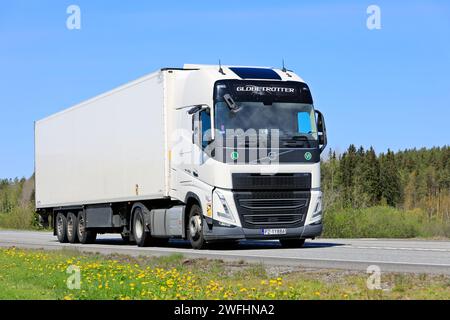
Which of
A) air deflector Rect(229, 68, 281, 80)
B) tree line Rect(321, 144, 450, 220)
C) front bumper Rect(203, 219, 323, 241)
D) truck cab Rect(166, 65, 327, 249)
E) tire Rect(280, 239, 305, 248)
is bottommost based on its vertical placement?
tire Rect(280, 239, 305, 248)

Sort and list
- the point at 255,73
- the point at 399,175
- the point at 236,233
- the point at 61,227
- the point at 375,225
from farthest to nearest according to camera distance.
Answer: the point at 399,175 < the point at 375,225 < the point at 61,227 < the point at 255,73 < the point at 236,233

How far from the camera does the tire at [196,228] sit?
68.2ft

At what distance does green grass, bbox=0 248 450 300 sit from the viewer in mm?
10367

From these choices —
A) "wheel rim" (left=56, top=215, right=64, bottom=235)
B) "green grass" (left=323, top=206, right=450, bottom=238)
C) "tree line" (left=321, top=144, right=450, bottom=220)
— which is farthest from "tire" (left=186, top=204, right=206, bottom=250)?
"tree line" (left=321, top=144, right=450, bottom=220)

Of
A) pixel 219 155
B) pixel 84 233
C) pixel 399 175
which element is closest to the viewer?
pixel 219 155

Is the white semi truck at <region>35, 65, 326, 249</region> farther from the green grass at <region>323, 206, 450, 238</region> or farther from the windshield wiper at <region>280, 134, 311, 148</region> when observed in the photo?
the green grass at <region>323, 206, 450, 238</region>

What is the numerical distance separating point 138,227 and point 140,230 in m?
0.24

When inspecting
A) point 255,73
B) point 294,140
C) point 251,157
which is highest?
point 255,73

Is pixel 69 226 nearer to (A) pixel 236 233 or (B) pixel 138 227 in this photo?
(B) pixel 138 227

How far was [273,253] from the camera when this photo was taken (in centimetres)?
1900

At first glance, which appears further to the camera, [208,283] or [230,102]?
[230,102]

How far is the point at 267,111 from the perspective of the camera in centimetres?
2031

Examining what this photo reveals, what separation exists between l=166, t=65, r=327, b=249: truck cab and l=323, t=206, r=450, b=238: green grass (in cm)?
1232

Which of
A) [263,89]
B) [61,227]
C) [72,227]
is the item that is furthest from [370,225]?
[263,89]
